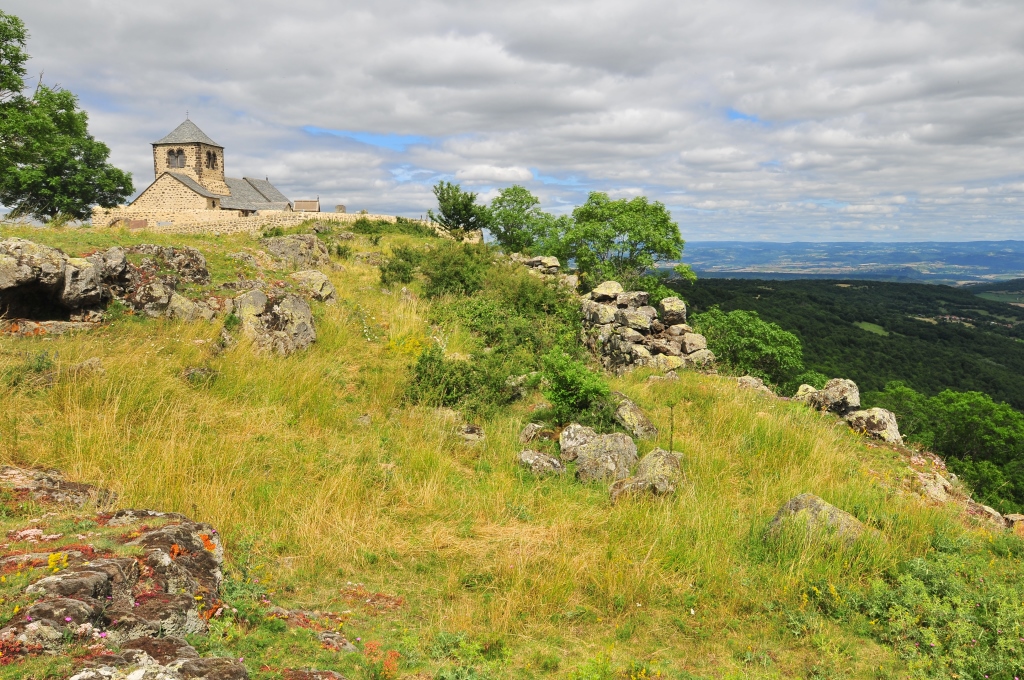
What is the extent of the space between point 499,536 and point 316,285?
9388 millimetres

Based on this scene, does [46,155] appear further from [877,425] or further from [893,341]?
[893,341]

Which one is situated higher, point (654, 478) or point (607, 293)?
point (607, 293)

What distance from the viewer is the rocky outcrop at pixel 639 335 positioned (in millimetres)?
12352

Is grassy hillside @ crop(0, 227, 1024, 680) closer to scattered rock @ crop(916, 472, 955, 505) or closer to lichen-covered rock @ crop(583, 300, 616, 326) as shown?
scattered rock @ crop(916, 472, 955, 505)

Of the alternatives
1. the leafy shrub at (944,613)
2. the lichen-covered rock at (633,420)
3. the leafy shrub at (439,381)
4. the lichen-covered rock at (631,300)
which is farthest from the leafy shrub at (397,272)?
the leafy shrub at (944,613)

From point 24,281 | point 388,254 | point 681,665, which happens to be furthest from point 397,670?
Answer: point 388,254

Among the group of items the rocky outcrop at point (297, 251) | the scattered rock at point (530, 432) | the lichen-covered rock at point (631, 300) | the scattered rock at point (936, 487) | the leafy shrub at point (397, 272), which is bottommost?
the scattered rock at point (936, 487)

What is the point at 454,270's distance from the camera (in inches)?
664

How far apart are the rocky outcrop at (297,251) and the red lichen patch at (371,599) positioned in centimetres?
1151

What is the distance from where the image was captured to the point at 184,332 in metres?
8.66

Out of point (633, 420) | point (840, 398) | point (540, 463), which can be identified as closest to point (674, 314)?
point (840, 398)

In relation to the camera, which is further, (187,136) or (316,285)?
(187,136)

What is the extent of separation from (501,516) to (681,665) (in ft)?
7.87

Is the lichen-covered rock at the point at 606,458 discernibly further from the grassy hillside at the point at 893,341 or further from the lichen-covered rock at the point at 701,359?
the grassy hillside at the point at 893,341
